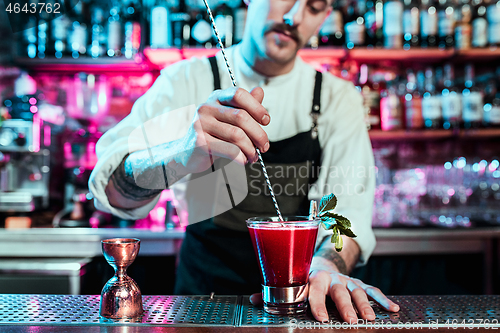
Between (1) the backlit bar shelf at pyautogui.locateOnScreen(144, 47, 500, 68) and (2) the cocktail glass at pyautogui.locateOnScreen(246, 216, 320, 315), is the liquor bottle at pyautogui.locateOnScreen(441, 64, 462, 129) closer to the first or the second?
(1) the backlit bar shelf at pyautogui.locateOnScreen(144, 47, 500, 68)

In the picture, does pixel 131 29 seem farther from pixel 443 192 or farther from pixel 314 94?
pixel 443 192

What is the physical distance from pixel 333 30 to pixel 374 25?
330 millimetres

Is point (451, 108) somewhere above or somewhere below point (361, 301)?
above

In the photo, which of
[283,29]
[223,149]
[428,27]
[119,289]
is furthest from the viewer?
[428,27]

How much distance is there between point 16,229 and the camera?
7.75 ft

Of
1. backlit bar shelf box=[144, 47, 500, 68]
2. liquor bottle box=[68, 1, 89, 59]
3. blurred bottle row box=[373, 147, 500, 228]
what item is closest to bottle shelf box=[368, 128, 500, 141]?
blurred bottle row box=[373, 147, 500, 228]

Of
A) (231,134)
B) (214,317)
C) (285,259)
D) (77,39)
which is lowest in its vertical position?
(214,317)

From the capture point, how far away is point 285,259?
716 millimetres

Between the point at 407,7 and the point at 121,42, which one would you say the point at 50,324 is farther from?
the point at 407,7

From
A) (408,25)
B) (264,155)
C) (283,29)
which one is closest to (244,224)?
(264,155)

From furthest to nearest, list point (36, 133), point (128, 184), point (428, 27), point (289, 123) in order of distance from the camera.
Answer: point (428, 27), point (36, 133), point (289, 123), point (128, 184)

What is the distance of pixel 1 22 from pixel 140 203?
2.58m

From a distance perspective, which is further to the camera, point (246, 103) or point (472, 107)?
point (472, 107)

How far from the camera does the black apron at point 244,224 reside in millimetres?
1405
